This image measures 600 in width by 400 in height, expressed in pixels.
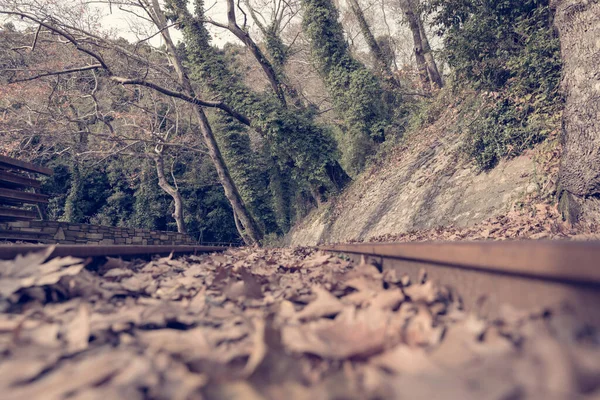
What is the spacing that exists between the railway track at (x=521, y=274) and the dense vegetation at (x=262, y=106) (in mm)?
8127

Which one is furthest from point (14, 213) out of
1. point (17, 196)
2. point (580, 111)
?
point (580, 111)

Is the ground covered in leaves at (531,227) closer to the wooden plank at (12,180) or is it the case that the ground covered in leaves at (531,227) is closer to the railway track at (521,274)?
the railway track at (521,274)

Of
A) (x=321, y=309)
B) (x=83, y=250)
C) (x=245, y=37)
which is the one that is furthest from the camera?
(x=245, y=37)

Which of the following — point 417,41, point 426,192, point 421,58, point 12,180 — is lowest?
point 426,192

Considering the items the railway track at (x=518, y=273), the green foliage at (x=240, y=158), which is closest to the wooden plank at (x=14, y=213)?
the railway track at (x=518, y=273)

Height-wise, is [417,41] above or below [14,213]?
above

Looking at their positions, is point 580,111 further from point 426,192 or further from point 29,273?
point 29,273

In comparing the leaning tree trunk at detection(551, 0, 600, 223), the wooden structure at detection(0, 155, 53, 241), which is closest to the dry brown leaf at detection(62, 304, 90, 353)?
the leaning tree trunk at detection(551, 0, 600, 223)

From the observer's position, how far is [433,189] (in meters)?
11.7

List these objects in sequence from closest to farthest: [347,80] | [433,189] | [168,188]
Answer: [433,189]
[347,80]
[168,188]

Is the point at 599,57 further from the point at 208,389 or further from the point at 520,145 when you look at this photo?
the point at 208,389

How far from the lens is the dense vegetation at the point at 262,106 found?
10109mm

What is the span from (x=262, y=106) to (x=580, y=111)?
1384 centimetres

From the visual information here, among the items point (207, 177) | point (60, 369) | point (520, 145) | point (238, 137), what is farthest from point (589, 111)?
point (207, 177)
